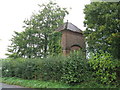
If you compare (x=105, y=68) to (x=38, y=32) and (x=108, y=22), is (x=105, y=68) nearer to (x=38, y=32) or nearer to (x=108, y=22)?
(x=108, y=22)

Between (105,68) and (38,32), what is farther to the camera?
(38,32)

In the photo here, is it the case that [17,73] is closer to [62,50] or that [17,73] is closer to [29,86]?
[29,86]

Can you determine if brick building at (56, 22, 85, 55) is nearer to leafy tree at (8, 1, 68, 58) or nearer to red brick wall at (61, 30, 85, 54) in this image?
red brick wall at (61, 30, 85, 54)

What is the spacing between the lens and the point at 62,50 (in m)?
15.7

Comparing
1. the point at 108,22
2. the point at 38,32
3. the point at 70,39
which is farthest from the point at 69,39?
the point at 108,22

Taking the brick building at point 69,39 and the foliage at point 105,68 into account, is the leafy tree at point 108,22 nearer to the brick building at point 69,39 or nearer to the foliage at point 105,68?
the foliage at point 105,68

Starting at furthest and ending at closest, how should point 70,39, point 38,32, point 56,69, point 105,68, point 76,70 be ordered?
point 38,32 < point 70,39 < point 56,69 < point 76,70 < point 105,68

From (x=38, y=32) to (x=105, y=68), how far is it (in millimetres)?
14081

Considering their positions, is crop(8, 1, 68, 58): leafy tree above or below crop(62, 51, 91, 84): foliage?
above

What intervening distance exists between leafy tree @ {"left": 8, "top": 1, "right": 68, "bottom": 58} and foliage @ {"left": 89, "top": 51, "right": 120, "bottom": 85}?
39.2ft

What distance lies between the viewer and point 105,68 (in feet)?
24.6

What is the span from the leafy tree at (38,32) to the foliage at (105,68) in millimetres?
11939

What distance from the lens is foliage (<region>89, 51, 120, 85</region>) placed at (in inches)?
284

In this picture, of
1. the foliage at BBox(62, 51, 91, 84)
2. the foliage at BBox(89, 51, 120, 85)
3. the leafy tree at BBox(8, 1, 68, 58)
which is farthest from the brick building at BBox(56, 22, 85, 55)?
the foliage at BBox(89, 51, 120, 85)
